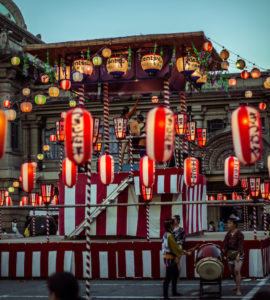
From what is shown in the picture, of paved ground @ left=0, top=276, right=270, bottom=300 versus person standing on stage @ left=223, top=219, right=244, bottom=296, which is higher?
person standing on stage @ left=223, top=219, right=244, bottom=296

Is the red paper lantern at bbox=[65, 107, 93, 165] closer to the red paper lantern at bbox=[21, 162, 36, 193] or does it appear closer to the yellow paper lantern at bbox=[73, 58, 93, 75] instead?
the red paper lantern at bbox=[21, 162, 36, 193]

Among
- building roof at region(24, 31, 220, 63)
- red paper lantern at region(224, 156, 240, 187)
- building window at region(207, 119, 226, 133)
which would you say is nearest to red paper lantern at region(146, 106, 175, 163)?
building roof at region(24, 31, 220, 63)

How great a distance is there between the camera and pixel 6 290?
1473cm

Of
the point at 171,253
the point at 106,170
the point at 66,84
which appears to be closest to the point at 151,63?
the point at 66,84

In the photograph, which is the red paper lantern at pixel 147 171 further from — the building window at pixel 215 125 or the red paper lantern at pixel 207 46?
the building window at pixel 215 125

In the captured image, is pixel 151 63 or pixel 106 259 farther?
pixel 151 63

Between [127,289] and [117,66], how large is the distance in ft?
23.8

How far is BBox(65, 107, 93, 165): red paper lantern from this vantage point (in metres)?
10.7

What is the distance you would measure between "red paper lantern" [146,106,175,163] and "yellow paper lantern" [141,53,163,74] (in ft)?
20.0

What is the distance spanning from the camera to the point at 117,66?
59.2ft

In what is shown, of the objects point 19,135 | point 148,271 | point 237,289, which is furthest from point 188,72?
point 19,135

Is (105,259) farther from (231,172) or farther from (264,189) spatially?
(264,189)

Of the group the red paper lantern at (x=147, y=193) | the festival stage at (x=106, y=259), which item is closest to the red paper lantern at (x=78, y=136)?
the festival stage at (x=106, y=259)

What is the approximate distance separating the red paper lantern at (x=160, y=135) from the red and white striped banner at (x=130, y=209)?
6.51 meters
